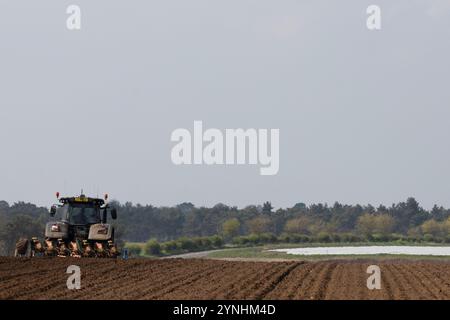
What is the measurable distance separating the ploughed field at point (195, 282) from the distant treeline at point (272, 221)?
210ft

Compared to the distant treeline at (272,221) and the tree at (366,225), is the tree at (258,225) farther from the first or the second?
the tree at (366,225)

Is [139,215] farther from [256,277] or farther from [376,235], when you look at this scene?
[256,277]

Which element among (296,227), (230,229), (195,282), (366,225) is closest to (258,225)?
(296,227)

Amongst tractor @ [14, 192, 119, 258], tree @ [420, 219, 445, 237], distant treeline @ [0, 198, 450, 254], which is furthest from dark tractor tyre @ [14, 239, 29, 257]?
tree @ [420, 219, 445, 237]

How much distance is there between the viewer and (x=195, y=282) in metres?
21.0

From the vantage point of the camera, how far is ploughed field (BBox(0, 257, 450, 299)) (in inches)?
680

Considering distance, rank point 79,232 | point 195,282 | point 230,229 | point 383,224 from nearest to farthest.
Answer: point 195,282 < point 79,232 < point 230,229 < point 383,224

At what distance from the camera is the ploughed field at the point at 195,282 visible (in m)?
17.3

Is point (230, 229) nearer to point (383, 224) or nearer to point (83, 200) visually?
point (383, 224)

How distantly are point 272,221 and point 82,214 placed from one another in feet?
269

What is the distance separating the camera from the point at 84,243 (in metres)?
29.4

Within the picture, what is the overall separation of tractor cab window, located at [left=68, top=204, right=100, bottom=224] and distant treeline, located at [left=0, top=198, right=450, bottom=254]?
61.8m

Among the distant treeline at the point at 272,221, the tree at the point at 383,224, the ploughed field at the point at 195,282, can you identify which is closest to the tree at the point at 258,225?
the distant treeline at the point at 272,221
